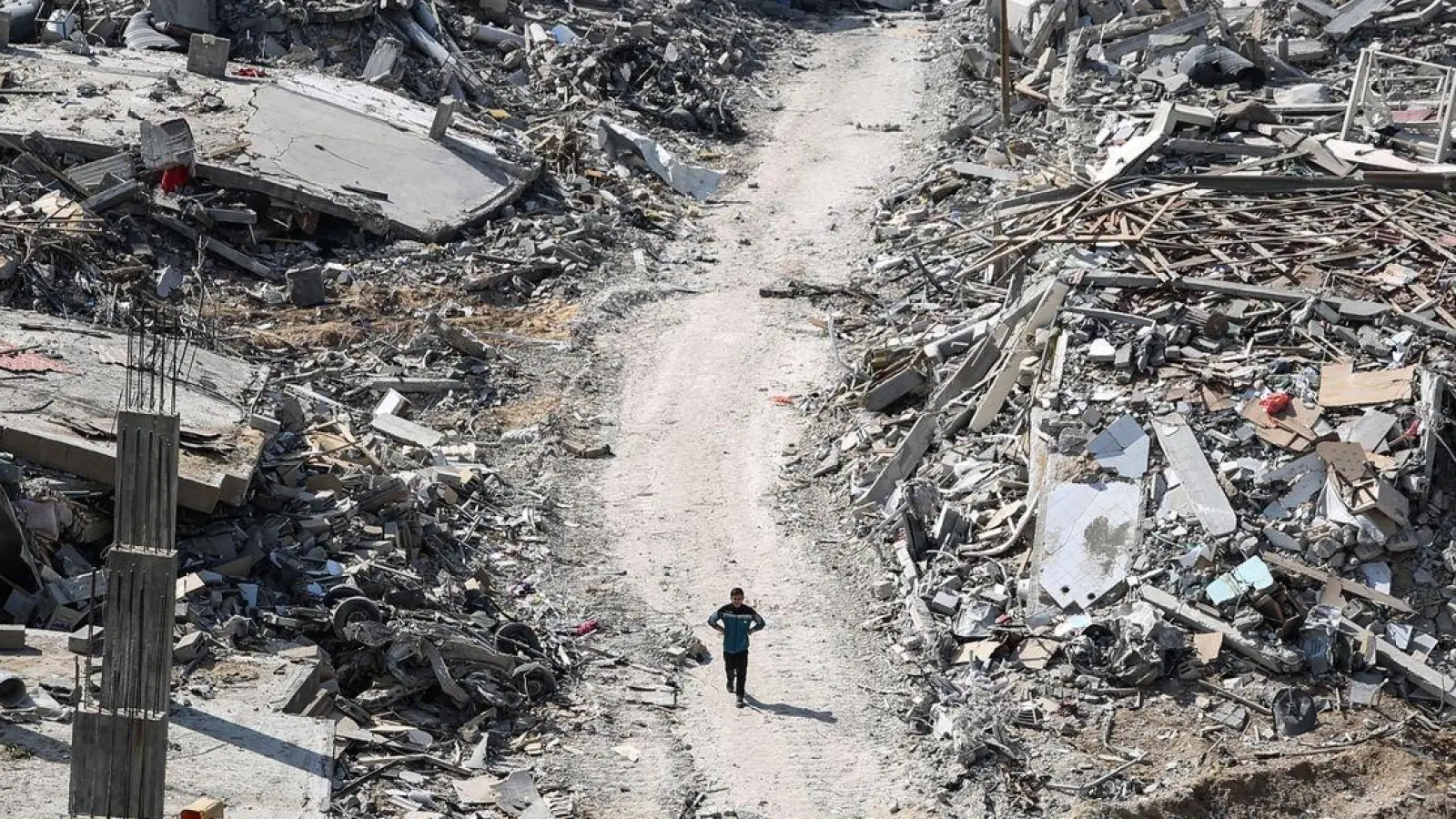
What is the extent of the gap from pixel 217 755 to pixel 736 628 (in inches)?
167

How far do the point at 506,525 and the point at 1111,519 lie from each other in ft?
18.4

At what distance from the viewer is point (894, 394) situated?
1953 cm

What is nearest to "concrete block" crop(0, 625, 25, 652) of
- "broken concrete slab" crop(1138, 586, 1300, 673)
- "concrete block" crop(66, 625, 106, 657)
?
"concrete block" crop(66, 625, 106, 657)

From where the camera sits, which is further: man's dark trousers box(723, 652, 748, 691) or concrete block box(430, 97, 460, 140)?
concrete block box(430, 97, 460, 140)

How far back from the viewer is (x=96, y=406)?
1562 cm

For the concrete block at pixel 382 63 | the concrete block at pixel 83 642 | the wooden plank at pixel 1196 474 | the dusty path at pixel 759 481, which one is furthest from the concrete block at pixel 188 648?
the concrete block at pixel 382 63

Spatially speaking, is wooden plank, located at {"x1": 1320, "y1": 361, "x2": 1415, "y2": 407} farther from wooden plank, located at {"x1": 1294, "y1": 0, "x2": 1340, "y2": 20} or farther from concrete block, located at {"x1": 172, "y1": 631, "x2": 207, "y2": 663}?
wooden plank, located at {"x1": 1294, "y1": 0, "x2": 1340, "y2": 20}

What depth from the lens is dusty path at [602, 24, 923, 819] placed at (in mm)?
14391

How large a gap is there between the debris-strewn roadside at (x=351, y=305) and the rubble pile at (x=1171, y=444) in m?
3.33

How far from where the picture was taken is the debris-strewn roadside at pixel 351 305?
46.6ft

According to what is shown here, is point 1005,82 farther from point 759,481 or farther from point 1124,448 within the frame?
point 1124,448

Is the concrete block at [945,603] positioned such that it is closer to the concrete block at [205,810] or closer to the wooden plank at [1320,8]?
the concrete block at [205,810]

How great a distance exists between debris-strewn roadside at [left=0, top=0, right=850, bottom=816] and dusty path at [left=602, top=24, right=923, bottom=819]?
967 mm

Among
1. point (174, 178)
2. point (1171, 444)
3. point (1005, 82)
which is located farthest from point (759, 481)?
point (1005, 82)
